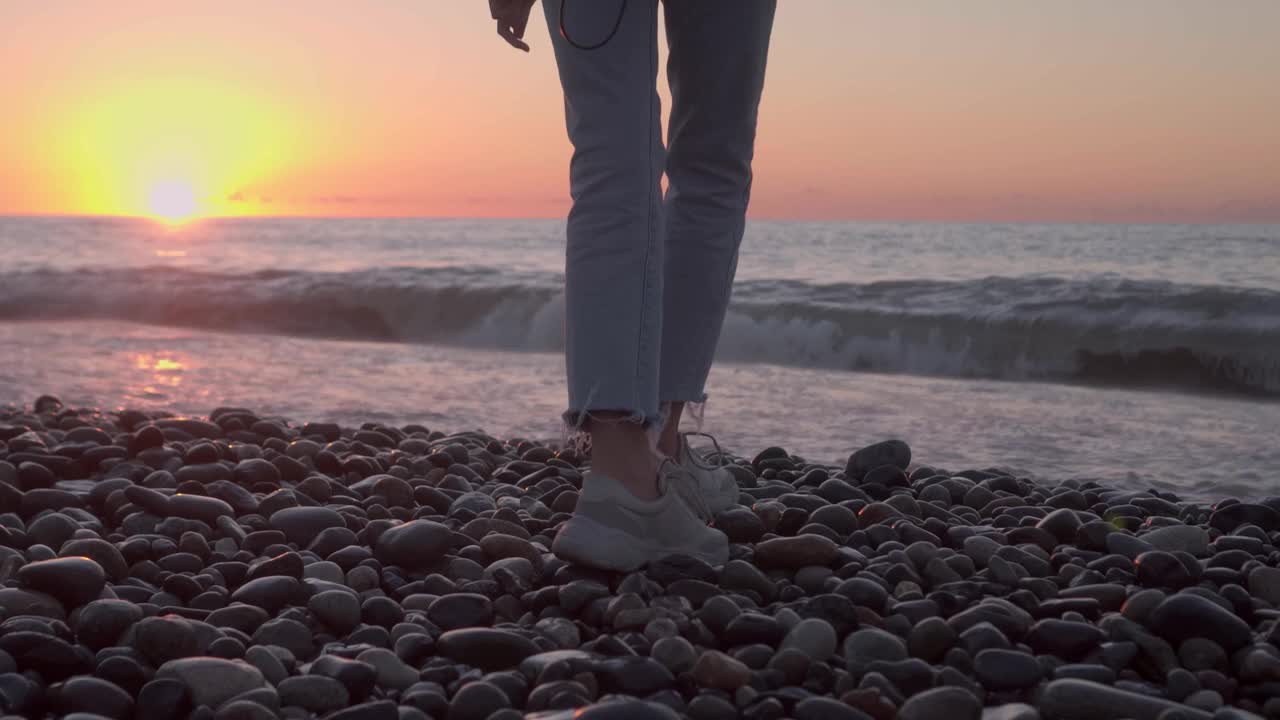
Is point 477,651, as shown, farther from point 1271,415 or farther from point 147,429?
point 1271,415

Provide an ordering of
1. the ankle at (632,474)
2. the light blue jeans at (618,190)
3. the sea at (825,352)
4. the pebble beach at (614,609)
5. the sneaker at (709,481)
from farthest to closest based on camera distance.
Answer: the sea at (825,352)
the sneaker at (709,481)
the ankle at (632,474)
the light blue jeans at (618,190)
the pebble beach at (614,609)

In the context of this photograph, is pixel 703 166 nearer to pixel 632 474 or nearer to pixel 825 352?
pixel 632 474

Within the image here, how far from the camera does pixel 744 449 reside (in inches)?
147

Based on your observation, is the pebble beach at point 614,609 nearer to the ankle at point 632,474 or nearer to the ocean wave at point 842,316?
the ankle at point 632,474

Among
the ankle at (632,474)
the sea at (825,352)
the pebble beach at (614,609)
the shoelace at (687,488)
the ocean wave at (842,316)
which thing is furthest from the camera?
the ocean wave at (842,316)

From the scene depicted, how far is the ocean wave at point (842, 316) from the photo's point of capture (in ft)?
23.8

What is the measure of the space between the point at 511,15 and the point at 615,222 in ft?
1.50

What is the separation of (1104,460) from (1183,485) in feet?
1.29

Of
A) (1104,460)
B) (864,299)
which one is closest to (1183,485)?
(1104,460)

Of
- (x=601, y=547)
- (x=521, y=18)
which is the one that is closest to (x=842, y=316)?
(x=521, y=18)

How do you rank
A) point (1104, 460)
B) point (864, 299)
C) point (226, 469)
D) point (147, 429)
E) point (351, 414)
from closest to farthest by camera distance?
point (226, 469)
point (147, 429)
point (1104, 460)
point (351, 414)
point (864, 299)

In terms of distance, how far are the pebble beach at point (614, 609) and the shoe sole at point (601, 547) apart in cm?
3

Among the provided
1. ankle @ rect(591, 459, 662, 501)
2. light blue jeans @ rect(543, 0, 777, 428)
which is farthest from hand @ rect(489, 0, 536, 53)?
ankle @ rect(591, 459, 662, 501)

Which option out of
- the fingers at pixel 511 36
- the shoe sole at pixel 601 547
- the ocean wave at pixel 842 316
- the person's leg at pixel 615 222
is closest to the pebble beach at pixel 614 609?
the shoe sole at pixel 601 547
